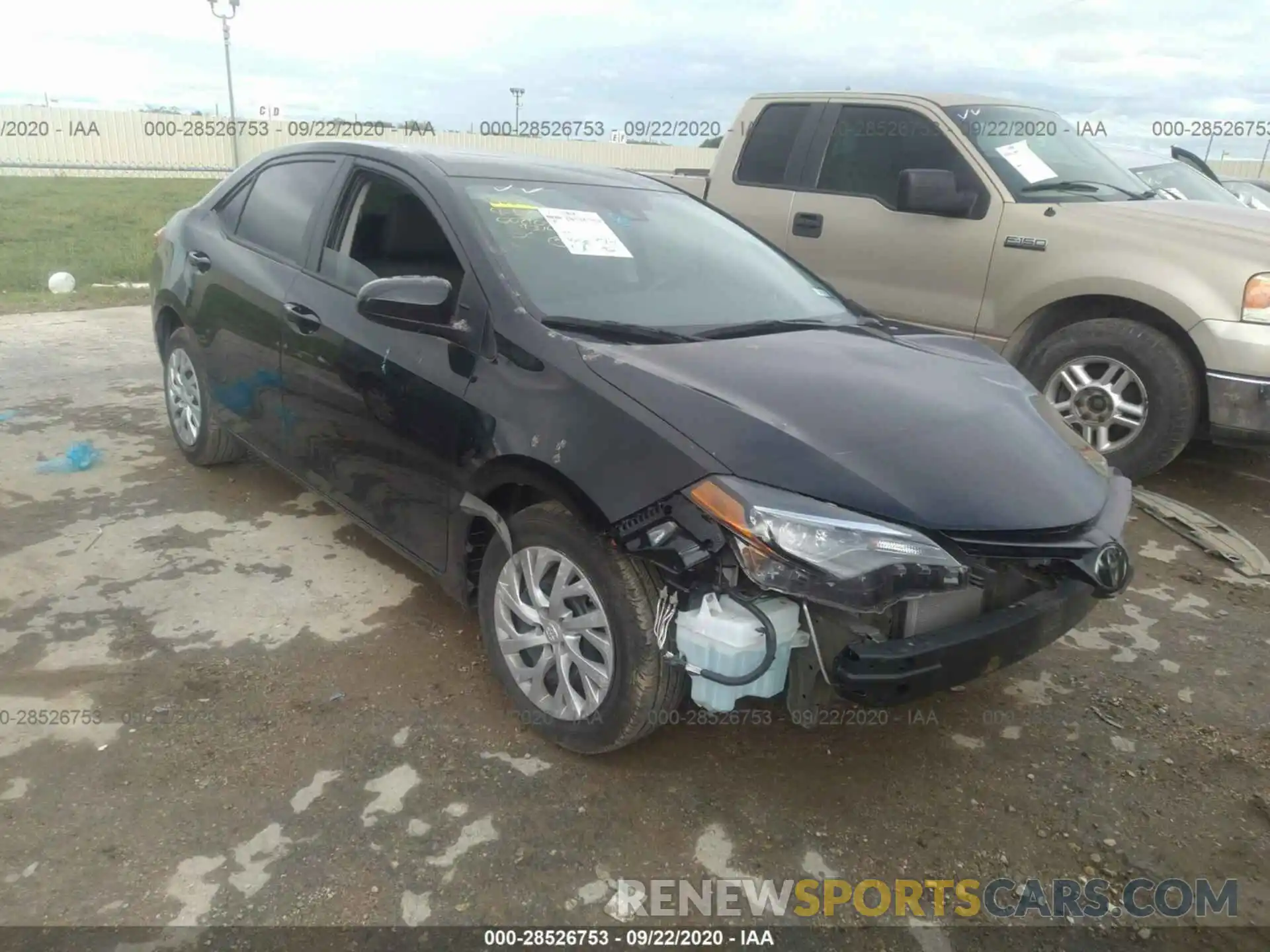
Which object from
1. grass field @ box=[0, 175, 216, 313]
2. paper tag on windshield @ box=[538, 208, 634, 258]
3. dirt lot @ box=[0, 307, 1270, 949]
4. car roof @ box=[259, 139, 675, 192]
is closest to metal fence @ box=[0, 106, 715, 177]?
grass field @ box=[0, 175, 216, 313]

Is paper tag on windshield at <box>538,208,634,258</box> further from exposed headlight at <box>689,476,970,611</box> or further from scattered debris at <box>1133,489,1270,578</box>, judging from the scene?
scattered debris at <box>1133,489,1270,578</box>

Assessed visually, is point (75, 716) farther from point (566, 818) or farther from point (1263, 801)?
point (1263, 801)

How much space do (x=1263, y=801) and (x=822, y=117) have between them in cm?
453

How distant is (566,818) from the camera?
230cm

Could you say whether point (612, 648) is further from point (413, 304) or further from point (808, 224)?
point (808, 224)

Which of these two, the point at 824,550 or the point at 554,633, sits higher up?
the point at 824,550

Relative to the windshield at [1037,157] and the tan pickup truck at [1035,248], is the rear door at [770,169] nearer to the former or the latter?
the tan pickup truck at [1035,248]

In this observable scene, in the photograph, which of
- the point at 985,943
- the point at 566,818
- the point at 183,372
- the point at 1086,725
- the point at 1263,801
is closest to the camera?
the point at 985,943

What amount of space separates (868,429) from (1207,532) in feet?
9.32

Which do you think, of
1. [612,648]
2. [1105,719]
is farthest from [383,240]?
[1105,719]

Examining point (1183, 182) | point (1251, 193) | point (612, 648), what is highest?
point (1183, 182)

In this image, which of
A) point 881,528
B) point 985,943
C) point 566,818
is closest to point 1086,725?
point 985,943

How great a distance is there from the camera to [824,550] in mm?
1996

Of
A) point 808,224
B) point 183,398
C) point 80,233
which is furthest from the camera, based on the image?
point 80,233
